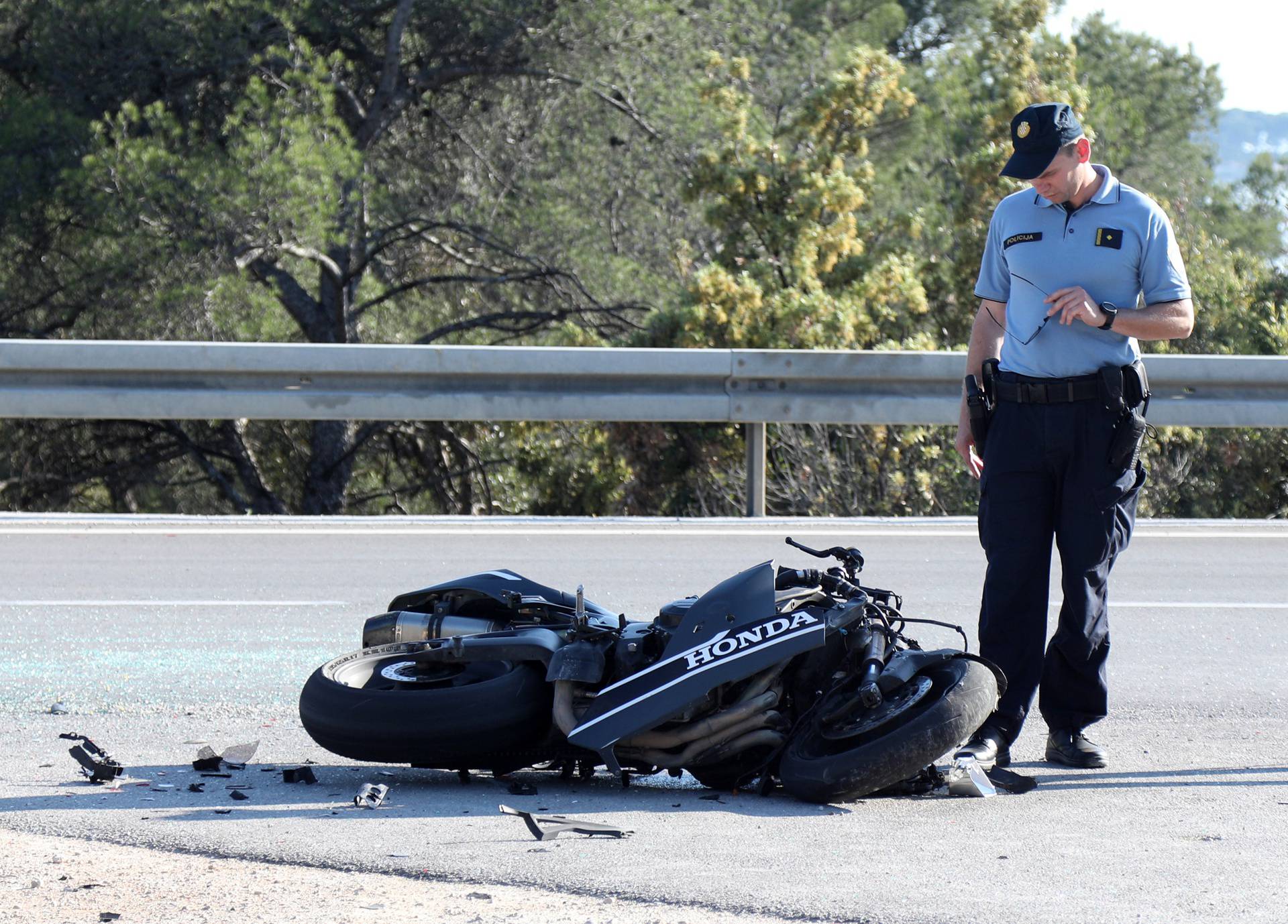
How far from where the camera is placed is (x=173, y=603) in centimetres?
691

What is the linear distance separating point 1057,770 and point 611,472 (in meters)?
8.52

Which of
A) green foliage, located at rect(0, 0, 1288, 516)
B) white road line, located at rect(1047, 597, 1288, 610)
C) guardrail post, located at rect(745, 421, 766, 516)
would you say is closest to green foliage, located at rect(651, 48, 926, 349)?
green foliage, located at rect(0, 0, 1288, 516)

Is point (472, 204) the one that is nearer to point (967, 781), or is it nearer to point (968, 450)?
point (968, 450)

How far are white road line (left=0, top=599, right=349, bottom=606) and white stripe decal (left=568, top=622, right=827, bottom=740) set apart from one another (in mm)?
2959

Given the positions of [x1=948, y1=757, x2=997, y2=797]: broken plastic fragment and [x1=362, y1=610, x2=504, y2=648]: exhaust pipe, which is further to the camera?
[x1=362, y1=610, x2=504, y2=648]: exhaust pipe

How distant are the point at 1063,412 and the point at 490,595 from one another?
171 cm

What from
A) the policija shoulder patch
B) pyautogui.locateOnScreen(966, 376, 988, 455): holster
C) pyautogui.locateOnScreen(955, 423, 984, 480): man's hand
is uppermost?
the policija shoulder patch

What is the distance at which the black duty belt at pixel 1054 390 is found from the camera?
14.9ft

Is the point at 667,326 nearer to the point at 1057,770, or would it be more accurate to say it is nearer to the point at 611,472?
the point at 611,472

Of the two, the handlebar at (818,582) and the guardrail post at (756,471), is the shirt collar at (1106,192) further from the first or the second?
the guardrail post at (756,471)

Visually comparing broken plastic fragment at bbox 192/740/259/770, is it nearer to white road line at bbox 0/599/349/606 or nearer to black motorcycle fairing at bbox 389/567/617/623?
black motorcycle fairing at bbox 389/567/617/623

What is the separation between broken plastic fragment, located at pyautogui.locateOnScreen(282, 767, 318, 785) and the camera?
436 centimetres

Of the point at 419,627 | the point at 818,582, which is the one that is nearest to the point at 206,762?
the point at 419,627

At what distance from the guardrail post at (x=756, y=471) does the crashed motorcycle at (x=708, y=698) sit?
510cm
